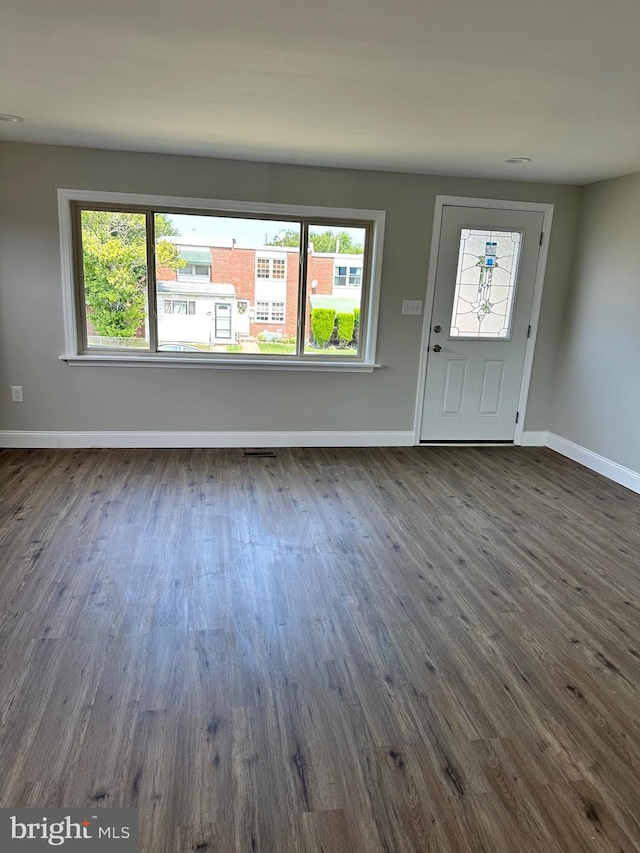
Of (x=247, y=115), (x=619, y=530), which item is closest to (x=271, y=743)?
(x=619, y=530)

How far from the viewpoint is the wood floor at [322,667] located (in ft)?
4.97

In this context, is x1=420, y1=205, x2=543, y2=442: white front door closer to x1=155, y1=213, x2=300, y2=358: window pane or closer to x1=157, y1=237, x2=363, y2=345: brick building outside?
x1=157, y1=237, x2=363, y2=345: brick building outside

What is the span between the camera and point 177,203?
4.22 m

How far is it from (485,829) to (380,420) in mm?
3656

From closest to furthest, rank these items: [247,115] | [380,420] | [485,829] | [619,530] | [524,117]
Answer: [485,829]
[524,117]
[247,115]
[619,530]
[380,420]

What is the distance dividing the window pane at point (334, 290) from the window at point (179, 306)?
983mm

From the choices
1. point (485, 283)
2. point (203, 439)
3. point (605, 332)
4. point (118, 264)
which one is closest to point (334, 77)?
point (118, 264)

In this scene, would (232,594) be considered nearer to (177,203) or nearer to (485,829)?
(485,829)

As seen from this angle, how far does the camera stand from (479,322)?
485 cm

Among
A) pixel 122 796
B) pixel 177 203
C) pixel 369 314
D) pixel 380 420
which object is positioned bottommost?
pixel 122 796

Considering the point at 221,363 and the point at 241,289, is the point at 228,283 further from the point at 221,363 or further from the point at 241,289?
the point at 221,363

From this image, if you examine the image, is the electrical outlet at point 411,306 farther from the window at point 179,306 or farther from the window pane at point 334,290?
the window at point 179,306

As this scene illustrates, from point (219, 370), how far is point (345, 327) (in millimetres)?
1173

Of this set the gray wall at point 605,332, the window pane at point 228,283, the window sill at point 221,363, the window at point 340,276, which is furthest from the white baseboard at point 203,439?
the gray wall at point 605,332
